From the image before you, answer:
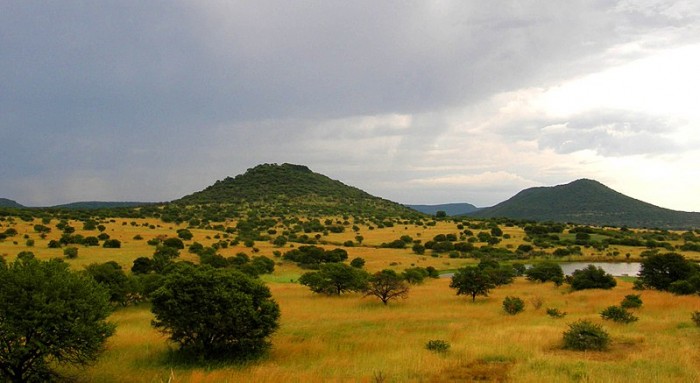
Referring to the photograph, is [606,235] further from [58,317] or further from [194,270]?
[58,317]

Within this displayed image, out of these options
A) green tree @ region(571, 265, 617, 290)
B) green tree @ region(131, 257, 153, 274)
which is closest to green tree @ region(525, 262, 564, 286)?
green tree @ region(571, 265, 617, 290)

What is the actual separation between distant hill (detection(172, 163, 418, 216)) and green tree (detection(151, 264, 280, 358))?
11703 centimetres

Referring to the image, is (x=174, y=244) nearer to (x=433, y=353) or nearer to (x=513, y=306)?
(x=513, y=306)

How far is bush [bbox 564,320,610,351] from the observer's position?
16.7 metres

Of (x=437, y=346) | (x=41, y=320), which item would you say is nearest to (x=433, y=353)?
(x=437, y=346)

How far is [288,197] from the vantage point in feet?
539

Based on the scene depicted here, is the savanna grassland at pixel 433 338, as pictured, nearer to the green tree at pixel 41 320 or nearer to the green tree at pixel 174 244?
the green tree at pixel 41 320

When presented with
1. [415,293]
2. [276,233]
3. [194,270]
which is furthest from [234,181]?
[194,270]

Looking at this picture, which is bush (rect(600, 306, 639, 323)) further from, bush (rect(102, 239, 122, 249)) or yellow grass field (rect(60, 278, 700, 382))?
bush (rect(102, 239, 122, 249))

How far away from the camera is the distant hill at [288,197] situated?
149 metres

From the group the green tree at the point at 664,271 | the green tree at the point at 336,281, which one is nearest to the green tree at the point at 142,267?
the green tree at the point at 336,281

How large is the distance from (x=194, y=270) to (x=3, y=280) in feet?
23.1

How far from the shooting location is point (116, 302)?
102 feet

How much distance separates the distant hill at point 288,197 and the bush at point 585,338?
12046 centimetres
